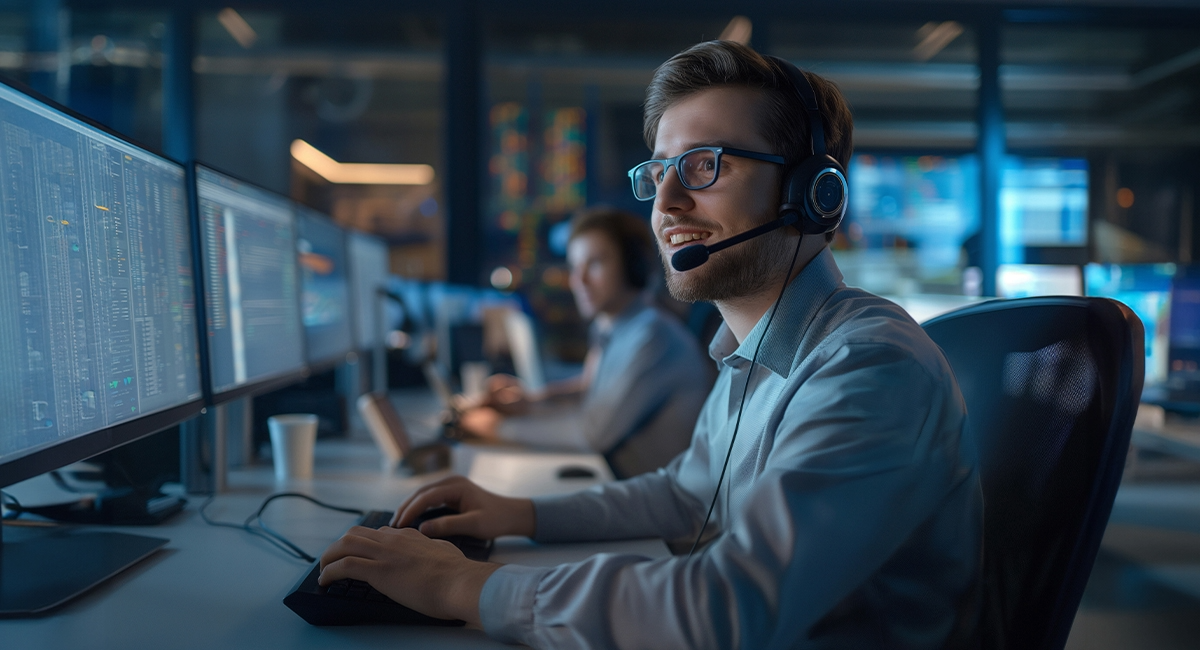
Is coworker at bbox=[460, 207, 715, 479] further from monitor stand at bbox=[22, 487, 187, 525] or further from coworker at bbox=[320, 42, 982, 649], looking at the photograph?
monitor stand at bbox=[22, 487, 187, 525]

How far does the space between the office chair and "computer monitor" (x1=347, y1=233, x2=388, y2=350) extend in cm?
172

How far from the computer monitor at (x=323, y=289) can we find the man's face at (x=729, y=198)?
3.25 feet

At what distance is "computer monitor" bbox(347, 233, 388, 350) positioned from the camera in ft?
6.98

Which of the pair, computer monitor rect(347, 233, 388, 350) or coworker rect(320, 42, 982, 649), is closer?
coworker rect(320, 42, 982, 649)

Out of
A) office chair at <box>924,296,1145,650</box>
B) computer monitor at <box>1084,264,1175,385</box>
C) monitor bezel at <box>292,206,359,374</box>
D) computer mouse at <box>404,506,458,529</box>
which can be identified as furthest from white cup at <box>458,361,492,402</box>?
office chair at <box>924,296,1145,650</box>

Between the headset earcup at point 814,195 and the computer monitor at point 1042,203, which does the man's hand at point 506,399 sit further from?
the computer monitor at point 1042,203

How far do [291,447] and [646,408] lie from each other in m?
0.83

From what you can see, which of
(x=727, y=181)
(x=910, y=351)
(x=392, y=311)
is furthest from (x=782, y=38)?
(x=910, y=351)

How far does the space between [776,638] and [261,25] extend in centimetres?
469

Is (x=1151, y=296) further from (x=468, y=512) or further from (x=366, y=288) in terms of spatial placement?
(x=366, y=288)

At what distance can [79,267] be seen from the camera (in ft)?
2.52

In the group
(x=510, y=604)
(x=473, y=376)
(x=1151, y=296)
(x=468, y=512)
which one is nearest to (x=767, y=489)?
(x=510, y=604)

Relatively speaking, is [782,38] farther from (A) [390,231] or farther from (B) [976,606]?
(B) [976,606]

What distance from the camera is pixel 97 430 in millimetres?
806
